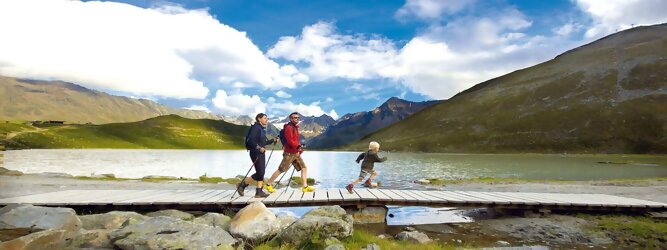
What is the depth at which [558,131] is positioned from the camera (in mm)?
199625

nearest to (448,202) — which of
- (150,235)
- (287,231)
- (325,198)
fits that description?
(325,198)

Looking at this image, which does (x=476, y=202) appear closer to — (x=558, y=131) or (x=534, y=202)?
(x=534, y=202)

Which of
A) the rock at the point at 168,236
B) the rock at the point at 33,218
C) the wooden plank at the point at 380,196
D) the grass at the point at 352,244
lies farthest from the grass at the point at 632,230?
the rock at the point at 33,218

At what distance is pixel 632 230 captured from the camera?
15.1 metres

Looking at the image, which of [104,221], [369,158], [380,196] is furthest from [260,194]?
[369,158]

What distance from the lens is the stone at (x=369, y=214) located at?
1783 centimetres

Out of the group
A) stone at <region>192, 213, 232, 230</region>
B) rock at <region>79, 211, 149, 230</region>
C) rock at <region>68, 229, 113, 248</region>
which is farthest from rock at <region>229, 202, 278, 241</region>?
rock at <region>68, 229, 113, 248</region>

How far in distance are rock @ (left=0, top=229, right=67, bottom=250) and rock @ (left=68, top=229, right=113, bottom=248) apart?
67cm

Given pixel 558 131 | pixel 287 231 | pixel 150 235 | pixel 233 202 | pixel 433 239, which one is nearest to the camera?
pixel 150 235

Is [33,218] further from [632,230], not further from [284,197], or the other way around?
[632,230]

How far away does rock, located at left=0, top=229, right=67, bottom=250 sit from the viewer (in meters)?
8.11

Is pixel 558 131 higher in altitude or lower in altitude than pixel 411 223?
higher

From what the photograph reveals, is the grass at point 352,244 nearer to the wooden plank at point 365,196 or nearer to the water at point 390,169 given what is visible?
the wooden plank at point 365,196

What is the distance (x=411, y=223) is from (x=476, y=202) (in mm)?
2820
